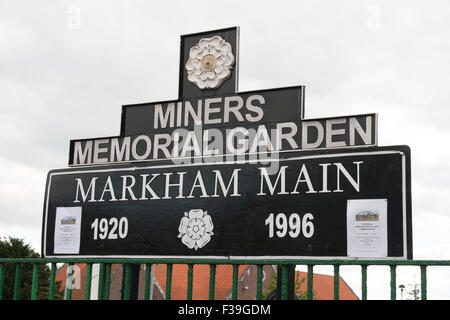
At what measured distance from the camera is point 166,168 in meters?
9.31

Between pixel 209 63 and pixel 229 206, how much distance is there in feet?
7.43

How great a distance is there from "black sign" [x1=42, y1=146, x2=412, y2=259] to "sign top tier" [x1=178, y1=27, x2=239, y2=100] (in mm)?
1187

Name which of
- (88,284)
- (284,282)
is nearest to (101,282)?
(88,284)

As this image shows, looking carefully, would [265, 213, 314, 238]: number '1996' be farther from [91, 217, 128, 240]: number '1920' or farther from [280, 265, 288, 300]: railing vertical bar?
[280, 265, 288, 300]: railing vertical bar

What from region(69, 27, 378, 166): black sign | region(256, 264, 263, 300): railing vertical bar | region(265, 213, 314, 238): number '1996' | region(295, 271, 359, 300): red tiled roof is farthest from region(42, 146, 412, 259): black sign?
region(295, 271, 359, 300): red tiled roof

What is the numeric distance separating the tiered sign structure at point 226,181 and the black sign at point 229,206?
0.6 inches

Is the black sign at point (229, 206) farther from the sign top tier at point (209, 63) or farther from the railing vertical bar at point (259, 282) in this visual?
the railing vertical bar at point (259, 282)

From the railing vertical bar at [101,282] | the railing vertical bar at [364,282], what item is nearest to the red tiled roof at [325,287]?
the railing vertical bar at [101,282]

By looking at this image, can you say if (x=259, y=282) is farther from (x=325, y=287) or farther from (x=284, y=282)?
(x=325, y=287)

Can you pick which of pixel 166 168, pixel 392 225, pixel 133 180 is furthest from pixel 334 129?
pixel 133 180

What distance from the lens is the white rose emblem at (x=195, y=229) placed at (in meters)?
8.74

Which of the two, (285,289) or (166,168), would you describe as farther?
(166,168)
